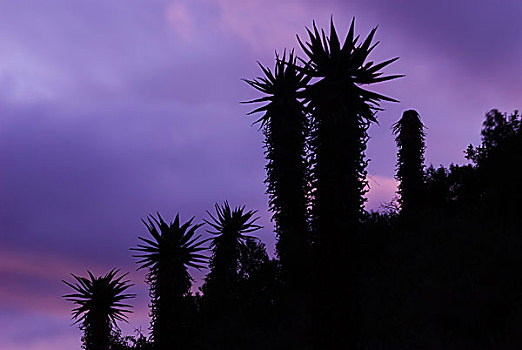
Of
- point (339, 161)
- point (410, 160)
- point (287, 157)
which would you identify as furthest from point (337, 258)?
point (410, 160)

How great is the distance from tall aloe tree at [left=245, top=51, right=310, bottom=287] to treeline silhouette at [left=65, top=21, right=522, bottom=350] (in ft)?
0.21

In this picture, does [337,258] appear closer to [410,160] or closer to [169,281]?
[169,281]

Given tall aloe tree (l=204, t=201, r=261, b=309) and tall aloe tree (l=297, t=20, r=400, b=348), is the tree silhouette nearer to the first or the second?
tall aloe tree (l=204, t=201, r=261, b=309)

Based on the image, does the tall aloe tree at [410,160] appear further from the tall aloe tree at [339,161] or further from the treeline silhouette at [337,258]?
the tall aloe tree at [339,161]

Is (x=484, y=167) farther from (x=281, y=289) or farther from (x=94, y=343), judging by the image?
(x=94, y=343)

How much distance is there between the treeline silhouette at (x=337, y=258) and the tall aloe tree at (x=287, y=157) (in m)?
0.06

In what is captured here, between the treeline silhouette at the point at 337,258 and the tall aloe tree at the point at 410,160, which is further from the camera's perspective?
the tall aloe tree at the point at 410,160

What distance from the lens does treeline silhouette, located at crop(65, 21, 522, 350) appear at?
1642cm

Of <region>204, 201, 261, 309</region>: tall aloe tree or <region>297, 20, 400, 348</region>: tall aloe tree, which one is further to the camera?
<region>204, 201, 261, 309</region>: tall aloe tree

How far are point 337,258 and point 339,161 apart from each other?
2.94m

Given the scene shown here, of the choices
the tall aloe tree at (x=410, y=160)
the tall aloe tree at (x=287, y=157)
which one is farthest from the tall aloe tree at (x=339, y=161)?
the tall aloe tree at (x=410, y=160)

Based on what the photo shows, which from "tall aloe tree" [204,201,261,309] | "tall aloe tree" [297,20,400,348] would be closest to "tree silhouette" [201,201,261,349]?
"tall aloe tree" [204,201,261,309]

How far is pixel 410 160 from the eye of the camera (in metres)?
44.4

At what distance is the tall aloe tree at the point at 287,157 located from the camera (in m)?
29.8
